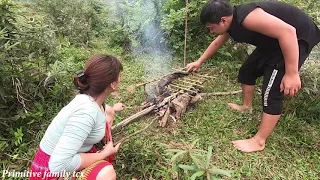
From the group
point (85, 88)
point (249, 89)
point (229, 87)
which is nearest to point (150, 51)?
point (229, 87)

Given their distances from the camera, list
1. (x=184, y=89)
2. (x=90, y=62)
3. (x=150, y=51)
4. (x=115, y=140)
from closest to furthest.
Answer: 1. (x=90, y=62)
2. (x=115, y=140)
3. (x=184, y=89)
4. (x=150, y=51)

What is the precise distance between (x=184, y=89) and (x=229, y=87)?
79 cm

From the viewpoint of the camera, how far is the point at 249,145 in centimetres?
266

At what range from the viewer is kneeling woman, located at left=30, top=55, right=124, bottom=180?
1.63 metres

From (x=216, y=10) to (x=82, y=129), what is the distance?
1467 mm

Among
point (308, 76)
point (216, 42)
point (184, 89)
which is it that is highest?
point (216, 42)

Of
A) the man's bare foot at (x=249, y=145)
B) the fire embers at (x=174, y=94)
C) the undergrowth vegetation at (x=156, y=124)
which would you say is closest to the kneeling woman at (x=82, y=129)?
the undergrowth vegetation at (x=156, y=124)

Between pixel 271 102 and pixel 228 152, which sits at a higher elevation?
pixel 271 102

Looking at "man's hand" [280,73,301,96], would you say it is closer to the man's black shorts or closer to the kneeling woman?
the man's black shorts

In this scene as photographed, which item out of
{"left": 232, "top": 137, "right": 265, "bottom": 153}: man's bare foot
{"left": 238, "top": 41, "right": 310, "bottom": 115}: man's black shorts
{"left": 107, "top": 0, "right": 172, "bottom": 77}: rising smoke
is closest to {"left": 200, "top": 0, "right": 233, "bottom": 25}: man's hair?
{"left": 238, "top": 41, "right": 310, "bottom": 115}: man's black shorts

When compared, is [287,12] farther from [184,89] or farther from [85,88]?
[85,88]

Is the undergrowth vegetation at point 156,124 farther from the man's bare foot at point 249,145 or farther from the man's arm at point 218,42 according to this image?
the man's arm at point 218,42

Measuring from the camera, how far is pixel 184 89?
130 inches

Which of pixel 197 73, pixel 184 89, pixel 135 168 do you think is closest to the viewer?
pixel 135 168
